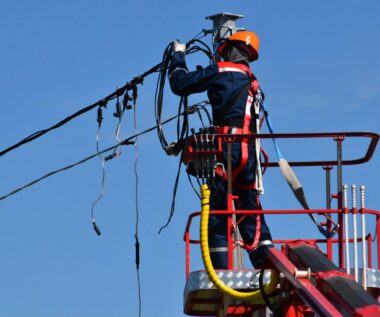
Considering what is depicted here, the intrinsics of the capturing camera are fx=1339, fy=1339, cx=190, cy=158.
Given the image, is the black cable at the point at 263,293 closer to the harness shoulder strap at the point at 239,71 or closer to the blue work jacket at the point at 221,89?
the blue work jacket at the point at 221,89

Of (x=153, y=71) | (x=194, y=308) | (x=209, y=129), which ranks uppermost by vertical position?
(x=153, y=71)

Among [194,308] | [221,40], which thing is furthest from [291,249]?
[221,40]

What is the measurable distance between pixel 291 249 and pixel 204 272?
1287mm

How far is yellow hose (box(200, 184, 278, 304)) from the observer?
12742 mm

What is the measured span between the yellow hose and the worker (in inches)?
35.1

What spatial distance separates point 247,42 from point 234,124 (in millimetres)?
1104

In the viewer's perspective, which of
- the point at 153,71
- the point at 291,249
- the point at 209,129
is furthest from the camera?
the point at 153,71

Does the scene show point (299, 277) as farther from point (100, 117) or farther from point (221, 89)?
point (100, 117)

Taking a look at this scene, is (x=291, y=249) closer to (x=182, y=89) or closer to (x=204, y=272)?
(x=204, y=272)

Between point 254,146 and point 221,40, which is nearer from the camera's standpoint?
point 254,146

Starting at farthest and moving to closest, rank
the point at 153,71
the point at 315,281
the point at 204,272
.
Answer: the point at 153,71 < the point at 204,272 < the point at 315,281

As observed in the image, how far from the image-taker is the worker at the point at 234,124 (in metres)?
14.3

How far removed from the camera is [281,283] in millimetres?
12617

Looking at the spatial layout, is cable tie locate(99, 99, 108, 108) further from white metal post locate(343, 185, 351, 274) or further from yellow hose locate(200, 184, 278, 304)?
white metal post locate(343, 185, 351, 274)
